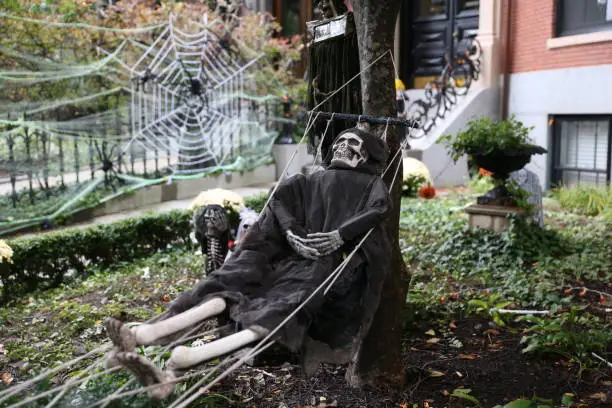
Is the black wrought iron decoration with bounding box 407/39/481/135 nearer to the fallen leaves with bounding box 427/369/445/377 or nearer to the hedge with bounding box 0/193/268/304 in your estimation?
the hedge with bounding box 0/193/268/304

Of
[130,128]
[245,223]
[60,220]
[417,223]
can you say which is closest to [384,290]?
[245,223]

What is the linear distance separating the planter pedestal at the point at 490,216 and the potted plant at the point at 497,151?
0.17 m

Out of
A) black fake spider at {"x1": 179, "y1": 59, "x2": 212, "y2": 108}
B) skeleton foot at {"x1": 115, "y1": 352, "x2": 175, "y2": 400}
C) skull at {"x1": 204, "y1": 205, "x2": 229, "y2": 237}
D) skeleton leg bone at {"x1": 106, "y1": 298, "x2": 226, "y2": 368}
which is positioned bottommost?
skeleton foot at {"x1": 115, "y1": 352, "x2": 175, "y2": 400}

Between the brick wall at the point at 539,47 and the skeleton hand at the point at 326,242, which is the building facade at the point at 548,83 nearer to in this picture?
the brick wall at the point at 539,47

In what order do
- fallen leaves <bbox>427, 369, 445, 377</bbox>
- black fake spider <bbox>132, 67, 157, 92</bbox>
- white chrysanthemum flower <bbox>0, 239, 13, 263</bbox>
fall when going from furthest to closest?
black fake spider <bbox>132, 67, 157, 92</bbox>
white chrysanthemum flower <bbox>0, 239, 13, 263</bbox>
fallen leaves <bbox>427, 369, 445, 377</bbox>

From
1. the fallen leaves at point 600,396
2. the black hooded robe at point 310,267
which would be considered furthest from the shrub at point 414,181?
the black hooded robe at point 310,267

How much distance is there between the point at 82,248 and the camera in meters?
8.23

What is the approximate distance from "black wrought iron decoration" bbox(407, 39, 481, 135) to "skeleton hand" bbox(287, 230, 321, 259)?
10653 mm

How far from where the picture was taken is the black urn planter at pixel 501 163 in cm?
837

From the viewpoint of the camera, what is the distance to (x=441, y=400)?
175 inches

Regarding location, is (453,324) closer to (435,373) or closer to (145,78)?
(435,373)

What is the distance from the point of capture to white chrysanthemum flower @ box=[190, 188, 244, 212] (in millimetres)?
7719

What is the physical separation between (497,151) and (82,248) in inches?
210

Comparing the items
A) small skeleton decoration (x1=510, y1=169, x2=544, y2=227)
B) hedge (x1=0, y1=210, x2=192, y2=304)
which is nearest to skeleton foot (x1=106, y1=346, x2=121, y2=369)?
hedge (x1=0, y1=210, x2=192, y2=304)
